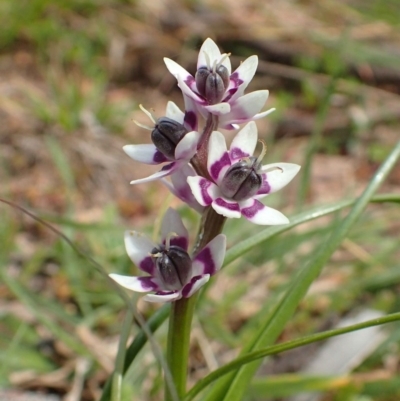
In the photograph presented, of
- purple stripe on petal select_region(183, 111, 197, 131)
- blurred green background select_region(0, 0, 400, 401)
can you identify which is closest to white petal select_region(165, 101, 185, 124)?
purple stripe on petal select_region(183, 111, 197, 131)

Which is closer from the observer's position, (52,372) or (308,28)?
(52,372)

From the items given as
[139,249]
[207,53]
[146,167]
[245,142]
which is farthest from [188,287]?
[146,167]

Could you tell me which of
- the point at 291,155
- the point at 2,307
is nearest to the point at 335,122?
the point at 291,155

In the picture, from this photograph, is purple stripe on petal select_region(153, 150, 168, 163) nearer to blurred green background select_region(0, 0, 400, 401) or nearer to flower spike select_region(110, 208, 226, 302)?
flower spike select_region(110, 208, 226, 302)

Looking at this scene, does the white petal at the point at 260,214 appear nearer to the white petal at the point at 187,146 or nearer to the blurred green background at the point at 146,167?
the white petal at the point at 187,146

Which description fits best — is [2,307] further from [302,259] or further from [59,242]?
[302,259]

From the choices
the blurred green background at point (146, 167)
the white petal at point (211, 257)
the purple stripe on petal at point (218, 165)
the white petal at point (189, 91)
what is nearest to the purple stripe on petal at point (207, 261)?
the white petal at point (211, 257)

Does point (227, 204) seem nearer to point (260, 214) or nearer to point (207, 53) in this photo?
point (260, 214)
